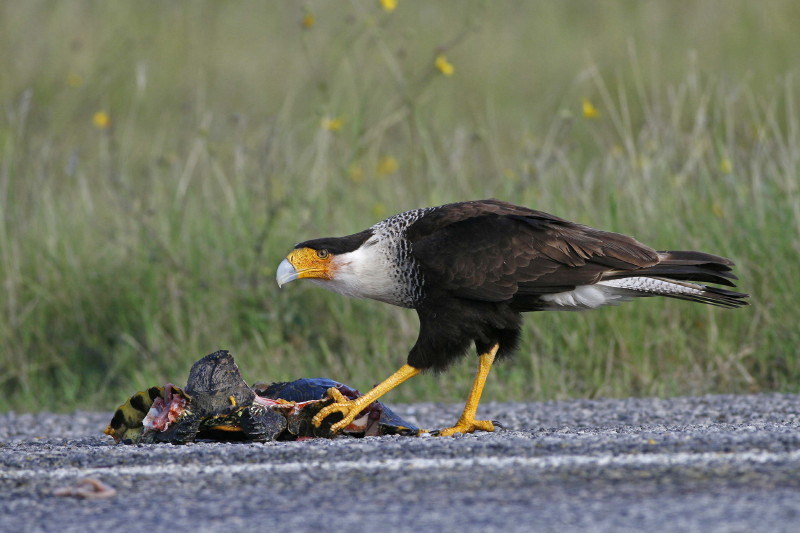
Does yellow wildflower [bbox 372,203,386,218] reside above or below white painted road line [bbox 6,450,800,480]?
above

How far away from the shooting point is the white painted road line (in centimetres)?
394

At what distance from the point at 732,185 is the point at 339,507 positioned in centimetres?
560

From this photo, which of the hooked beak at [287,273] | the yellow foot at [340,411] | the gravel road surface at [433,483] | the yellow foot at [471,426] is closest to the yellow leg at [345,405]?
the yellow foot at [340,411]

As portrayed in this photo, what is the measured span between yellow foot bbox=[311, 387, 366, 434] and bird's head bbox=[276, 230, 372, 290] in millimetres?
651

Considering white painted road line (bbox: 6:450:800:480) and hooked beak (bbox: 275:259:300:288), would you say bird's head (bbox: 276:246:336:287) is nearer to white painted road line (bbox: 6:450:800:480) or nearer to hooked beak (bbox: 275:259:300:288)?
hooked beak (bbox: 275:259:300:288)

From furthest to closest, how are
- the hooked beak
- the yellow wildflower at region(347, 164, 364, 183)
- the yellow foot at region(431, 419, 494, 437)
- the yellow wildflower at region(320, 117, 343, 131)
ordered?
the yellow wildflower at region(347, 164, 364, 183) < the yellow wildflower at region(320, 117, 343, 131) < the hooked beak < the yellow foot at region(431, 419, 494, 437)

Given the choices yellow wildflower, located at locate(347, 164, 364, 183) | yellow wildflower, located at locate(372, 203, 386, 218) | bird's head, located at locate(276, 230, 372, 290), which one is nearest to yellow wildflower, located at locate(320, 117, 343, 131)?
yellow wildflower, located at locate(347, 164, 364, 183)

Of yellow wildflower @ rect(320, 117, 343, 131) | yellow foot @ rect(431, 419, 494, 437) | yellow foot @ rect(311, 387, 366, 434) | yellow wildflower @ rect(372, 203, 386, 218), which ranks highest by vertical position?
yellow wildflower @ rect(320, 117, 343, 131)

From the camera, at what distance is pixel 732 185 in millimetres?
8422

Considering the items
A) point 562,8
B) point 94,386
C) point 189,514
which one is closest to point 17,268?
point 94,386

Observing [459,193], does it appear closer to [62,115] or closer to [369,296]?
[369,296]

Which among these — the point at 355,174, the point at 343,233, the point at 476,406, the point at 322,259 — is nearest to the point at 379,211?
the point at 343,233

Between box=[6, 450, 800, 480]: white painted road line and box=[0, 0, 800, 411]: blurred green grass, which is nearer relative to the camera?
box=[6, 450, 800, 480]: white painted road line

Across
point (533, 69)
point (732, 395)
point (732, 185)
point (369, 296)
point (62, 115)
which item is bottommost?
point (732, 395)
